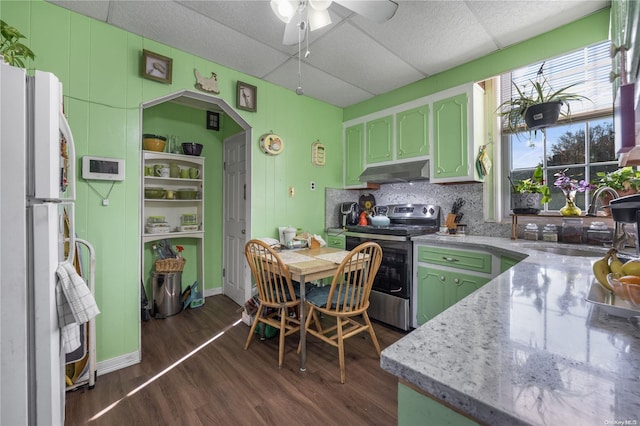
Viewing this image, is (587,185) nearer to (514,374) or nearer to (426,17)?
(426,17)

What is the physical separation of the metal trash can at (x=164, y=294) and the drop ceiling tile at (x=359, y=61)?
2717 millimetres

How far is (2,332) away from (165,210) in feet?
8.78

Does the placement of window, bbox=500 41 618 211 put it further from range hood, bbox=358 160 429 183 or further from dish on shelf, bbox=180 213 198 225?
dish on shelf, bbox=180 213 198 225

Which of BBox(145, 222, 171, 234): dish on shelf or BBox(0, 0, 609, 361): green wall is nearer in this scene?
BBox(0, 0, 609, 361): green wall

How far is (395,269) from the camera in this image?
2.70m

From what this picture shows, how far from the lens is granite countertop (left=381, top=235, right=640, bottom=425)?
0.40m

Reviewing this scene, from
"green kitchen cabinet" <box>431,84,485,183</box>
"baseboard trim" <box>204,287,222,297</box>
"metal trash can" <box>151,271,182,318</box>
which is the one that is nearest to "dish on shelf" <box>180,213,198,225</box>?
"metal trash can" <box>151,271,182,318</box>

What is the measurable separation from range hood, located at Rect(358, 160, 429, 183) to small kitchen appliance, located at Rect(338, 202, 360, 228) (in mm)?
376

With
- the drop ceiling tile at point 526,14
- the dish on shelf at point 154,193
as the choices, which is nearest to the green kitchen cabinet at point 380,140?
the drop ceiling tile at point 526,14

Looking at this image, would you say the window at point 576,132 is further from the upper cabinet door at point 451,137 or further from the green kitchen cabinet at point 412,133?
the green kitchen cabinet at point 412,133

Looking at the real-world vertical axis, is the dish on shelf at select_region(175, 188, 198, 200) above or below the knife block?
above

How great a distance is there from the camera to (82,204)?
6.26 ft

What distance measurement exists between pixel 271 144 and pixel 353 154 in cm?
115

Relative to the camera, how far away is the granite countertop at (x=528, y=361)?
1.30 ft
